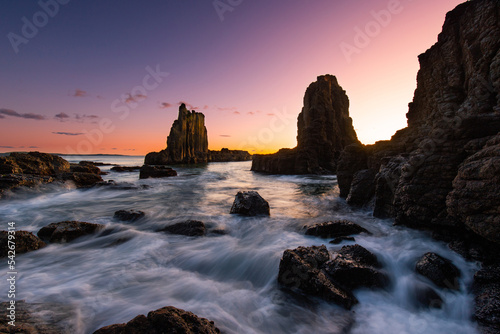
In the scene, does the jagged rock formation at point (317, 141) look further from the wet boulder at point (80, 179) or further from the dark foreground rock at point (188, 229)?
the dark foreground rock at point (188, 229)

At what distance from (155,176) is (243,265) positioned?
22792 millimetres

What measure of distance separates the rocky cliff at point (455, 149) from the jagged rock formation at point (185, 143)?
71740 mm

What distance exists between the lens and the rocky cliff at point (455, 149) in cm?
346

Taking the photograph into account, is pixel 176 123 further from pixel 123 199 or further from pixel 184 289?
pixel 184 289

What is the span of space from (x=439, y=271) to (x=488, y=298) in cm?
76

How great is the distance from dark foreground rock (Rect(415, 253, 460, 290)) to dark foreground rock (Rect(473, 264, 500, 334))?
0.26 metres

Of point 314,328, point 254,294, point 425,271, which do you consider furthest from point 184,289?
point 425,271

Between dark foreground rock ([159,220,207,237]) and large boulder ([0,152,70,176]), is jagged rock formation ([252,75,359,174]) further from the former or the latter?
dark foreground rock ([159,220,207,237])

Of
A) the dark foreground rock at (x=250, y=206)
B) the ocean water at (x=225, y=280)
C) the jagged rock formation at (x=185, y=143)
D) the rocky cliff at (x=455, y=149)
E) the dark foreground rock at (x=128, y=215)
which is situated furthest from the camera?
the jagged rock formation at (x=185, y=143)

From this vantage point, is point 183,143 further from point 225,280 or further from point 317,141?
point 225,280

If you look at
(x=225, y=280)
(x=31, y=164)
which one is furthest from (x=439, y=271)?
(x=31, y=164)

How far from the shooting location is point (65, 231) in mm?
5602

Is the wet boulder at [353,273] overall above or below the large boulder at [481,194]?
below

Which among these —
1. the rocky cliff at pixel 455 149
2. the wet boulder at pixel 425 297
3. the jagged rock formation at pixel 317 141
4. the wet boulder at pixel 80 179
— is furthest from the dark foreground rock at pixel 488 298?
the jagged rock formation at pixel 317 141
